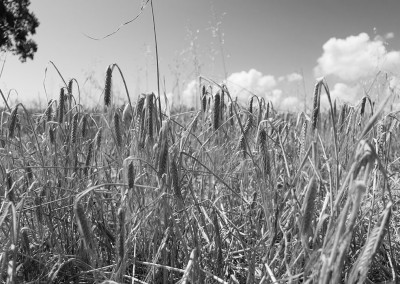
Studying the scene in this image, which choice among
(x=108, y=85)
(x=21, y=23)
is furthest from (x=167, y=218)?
(x=21, y=23)

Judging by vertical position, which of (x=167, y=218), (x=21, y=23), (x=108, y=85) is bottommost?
(x=167, y=218)

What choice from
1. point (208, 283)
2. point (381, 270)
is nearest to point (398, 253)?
point (381, 270)

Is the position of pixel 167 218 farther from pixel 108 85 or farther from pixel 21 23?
pixel 21 23

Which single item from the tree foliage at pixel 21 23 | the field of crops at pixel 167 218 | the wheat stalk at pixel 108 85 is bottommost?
the field of crops at pixel 167 218

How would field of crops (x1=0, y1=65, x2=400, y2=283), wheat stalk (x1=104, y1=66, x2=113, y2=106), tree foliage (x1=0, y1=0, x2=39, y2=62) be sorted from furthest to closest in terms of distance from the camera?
tree foliage (x1=0, y1=0, x2=39, y2=62) < wheat stalk (x1=104, y1=66, x2=113, y2=106) < field of crops (x1=0, y1=65, x2=400, y2=283)

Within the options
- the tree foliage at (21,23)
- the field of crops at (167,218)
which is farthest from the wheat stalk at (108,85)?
the tree foliage at (21,23)

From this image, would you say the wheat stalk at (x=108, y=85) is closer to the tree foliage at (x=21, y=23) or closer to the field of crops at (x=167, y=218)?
the field of crops at (x=167, y=218)

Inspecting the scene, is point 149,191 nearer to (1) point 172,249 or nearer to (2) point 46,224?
(1) point 172,249

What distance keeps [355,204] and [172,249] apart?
66 cm

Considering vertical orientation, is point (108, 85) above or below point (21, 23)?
below

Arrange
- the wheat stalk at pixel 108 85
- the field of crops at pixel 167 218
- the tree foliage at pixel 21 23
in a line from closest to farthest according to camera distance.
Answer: the field of crops at pixel 167 218 < the wheat stalk at pixel 108 85 < the tree foliage at pixel 21 23

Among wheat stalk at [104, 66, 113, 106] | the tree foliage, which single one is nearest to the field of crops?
wheat stalk at [104, 66, 113, 106]

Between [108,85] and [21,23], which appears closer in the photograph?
[108,85]

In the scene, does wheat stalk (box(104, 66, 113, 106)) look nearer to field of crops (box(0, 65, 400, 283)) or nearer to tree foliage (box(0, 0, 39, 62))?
field of crops (box(0, 65, 400, 283))
